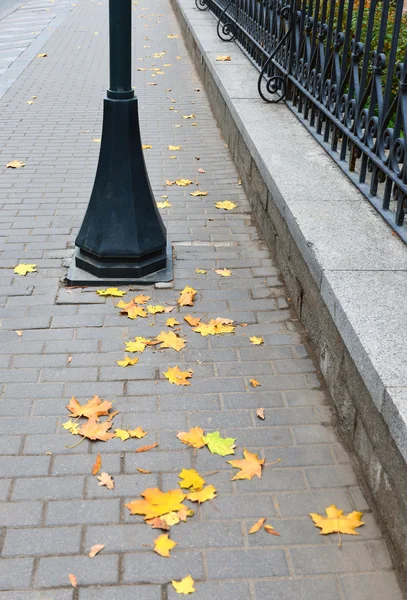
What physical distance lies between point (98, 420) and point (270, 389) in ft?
2.83

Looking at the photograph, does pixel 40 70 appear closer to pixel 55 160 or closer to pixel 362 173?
pixel 55 160

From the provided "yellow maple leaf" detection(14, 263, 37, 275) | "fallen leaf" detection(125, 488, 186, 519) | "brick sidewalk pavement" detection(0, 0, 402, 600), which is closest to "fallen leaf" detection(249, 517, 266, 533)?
"brick sidewalk pavement" detection(0, 0, 402, 600)

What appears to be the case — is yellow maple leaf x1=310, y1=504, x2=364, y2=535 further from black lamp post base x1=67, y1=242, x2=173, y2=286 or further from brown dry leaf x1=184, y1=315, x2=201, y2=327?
black lamp post base x1=67, y1=242, x2=173, y2=286

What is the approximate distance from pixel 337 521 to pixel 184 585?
0.66 meters

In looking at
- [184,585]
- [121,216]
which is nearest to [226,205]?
[121,216]

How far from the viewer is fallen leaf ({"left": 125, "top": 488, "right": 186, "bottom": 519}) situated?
9.24 feet

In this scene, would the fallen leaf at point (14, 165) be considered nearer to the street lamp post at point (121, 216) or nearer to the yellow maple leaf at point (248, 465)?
the street lamp post at point (121, 216)

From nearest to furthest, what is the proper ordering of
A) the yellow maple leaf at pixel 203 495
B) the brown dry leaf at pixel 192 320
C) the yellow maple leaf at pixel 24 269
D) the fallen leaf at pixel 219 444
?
the yellow maple leaf at pixel 203 495
the fallen leaf at pixel 219 444
the brown dry leaf at pixel 192 320
the yellow maple leaf at pixel 24 269

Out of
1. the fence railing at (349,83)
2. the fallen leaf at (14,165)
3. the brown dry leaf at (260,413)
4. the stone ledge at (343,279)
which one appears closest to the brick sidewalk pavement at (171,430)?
the brown dry leaf at (260,413)

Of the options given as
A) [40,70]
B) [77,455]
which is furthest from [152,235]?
[40,70]

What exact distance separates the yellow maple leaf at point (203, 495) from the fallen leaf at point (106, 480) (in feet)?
1.05

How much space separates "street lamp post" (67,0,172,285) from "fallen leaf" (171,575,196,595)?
239 centimetres

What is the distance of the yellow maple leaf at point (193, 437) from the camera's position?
320 cm

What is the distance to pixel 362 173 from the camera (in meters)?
4.45
